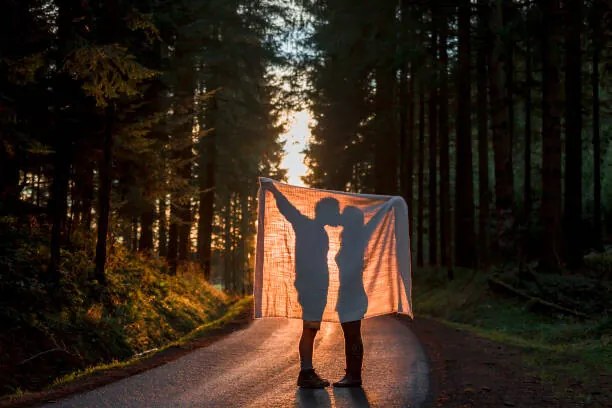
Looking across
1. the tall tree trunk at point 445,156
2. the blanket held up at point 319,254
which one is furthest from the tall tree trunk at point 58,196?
the tall tree trunk at point 445,156

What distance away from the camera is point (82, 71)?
397 inches

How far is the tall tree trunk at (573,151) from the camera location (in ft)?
62.5

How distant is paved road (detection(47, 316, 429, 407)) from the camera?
6.87 m

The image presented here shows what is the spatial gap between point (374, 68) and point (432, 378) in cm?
2114

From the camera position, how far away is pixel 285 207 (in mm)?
8023

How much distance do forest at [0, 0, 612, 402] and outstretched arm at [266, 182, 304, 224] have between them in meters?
3.33

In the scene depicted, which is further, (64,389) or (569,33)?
(569,33)

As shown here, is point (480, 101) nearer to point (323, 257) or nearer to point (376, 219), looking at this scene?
point (376, 219)

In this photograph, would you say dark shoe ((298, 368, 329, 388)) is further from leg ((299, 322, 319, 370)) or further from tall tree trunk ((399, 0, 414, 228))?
tall tree trunk ((399, 0, 414, 228))

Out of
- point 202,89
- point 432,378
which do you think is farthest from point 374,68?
point 432,378

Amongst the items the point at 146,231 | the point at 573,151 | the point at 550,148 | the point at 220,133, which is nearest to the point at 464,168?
the point at 573,151

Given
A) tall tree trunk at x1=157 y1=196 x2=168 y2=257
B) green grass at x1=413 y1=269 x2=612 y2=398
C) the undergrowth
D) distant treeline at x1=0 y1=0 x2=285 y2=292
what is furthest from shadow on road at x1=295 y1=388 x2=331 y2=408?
tall tree trunk at x1=157 y1=196 x2=168 y2=257

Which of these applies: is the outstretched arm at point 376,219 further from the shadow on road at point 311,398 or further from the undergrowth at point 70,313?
the undergrowth at point 70,313

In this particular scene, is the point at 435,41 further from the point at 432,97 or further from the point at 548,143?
the point at 548,143
